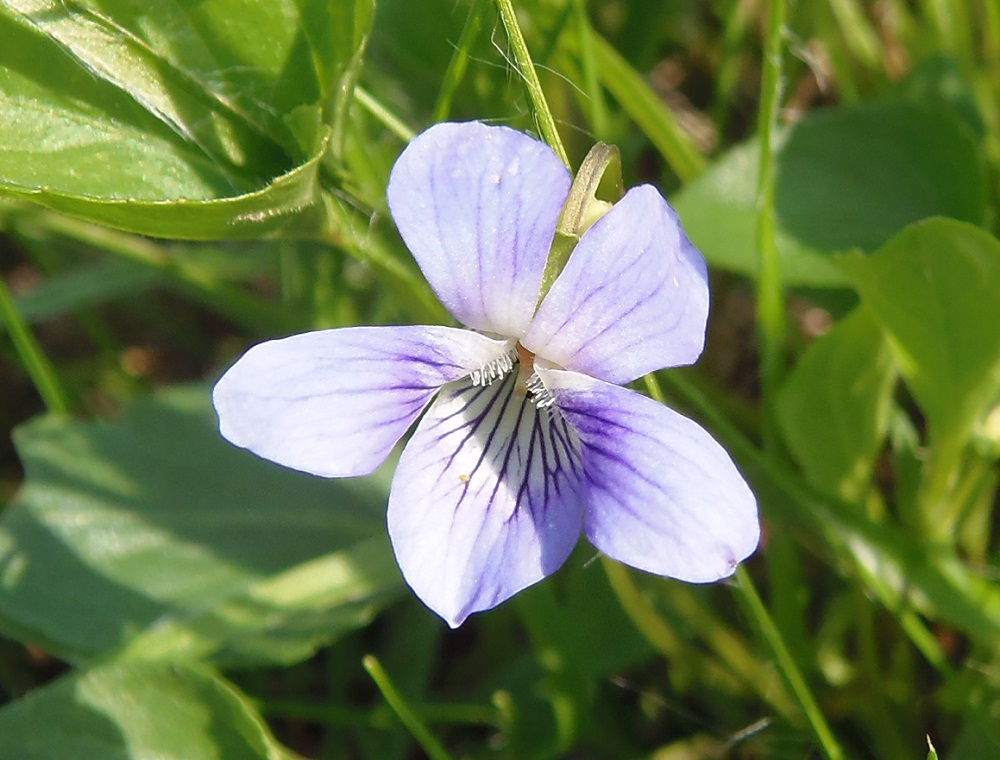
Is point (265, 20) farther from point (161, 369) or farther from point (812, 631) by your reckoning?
point (161, 369)

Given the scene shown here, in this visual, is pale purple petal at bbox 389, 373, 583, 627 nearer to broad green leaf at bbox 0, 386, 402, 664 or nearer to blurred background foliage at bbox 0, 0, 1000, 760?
blurred background foliage at bbox 0, 0, 1000, 760

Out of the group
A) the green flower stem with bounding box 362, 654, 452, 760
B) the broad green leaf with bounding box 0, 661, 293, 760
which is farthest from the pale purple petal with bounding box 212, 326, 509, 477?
the broad green leaf with bounding box 0, 661, 293, 760

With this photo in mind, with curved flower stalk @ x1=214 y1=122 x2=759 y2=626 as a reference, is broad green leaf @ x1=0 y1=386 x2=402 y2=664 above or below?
below

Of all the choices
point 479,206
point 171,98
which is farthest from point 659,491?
point 171,98

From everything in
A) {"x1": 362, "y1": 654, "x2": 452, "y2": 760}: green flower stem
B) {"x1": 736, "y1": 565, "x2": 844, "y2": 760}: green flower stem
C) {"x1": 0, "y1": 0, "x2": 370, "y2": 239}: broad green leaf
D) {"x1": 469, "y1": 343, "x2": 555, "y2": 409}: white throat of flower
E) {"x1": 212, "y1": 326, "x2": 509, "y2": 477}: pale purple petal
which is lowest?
{"x1": 362, "y1": 654, "x2": 452, "y2": 760}: green flower stem

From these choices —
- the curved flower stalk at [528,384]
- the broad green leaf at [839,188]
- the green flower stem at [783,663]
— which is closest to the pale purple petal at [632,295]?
the curved flower stalk at [528,384]
